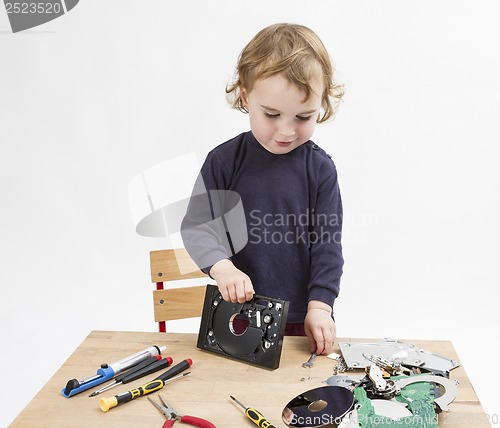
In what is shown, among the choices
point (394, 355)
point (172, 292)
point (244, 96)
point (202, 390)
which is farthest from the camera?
point (172, 292)

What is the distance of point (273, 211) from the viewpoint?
139cm

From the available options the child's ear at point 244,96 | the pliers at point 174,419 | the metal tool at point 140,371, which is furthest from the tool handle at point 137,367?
the child's ear at point 244,96

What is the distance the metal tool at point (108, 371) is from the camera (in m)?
1.10

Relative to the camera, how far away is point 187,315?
1.57 meters

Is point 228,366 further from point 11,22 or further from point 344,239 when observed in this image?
point 11,22

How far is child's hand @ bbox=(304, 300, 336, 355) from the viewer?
125cm

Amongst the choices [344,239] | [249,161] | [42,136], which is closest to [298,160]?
[249,161]

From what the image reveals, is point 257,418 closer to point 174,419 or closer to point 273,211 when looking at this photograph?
point 174,419

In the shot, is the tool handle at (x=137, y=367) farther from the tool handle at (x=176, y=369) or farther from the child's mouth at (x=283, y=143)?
the child's mouth at (x=283, y=143)

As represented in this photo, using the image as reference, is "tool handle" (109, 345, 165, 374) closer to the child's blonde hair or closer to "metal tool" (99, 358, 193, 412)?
"metal tool" (99, 358, 193, 412)

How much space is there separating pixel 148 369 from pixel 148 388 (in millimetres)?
78

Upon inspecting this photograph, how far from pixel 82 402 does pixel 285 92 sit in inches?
24.0

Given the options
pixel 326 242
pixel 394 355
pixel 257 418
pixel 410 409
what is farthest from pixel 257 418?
pixel 326 242

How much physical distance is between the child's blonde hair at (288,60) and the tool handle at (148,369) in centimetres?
51
